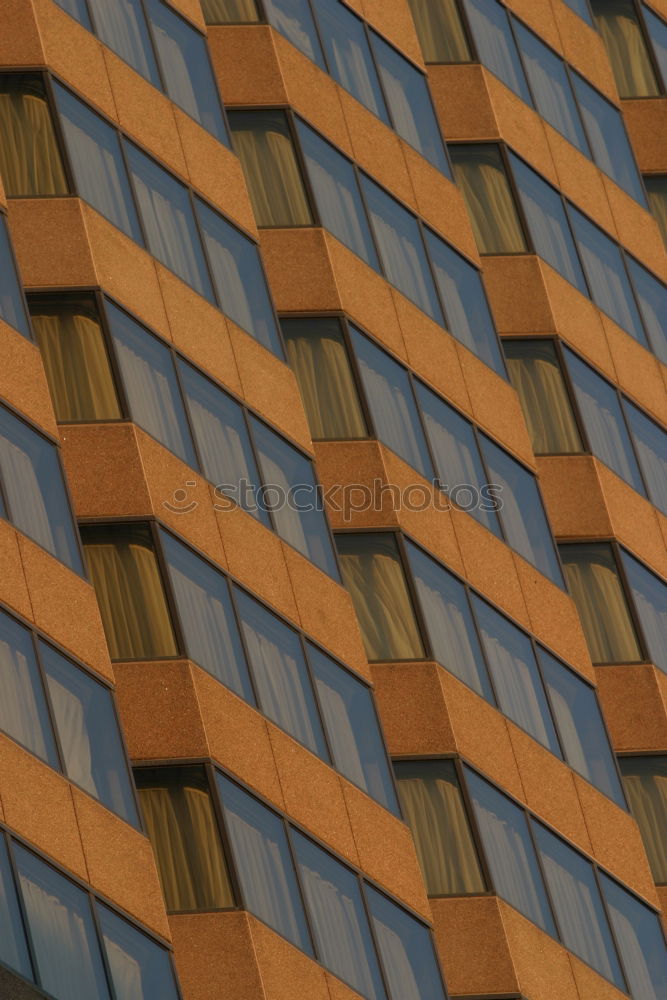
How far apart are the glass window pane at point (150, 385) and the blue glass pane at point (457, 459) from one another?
6425mm

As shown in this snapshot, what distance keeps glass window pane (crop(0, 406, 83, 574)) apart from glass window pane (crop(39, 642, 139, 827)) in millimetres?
1840

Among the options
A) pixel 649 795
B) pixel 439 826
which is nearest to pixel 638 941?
pixel 649 795

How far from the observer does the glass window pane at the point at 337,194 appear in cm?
4391

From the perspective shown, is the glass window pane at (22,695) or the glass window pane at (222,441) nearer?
the glass window pane at (22,695)

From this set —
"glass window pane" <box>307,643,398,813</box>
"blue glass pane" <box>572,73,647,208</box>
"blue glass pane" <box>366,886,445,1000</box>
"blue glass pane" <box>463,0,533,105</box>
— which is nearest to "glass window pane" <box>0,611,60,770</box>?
"glass window pane" <box>307,643,398,813</box>

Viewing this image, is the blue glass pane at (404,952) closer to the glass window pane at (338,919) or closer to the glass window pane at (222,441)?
the glass window pane at (338,919)

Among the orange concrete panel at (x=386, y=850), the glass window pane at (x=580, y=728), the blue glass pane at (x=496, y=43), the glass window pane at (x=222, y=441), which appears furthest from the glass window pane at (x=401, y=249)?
the orange concrete panel at (x=386, y=850)

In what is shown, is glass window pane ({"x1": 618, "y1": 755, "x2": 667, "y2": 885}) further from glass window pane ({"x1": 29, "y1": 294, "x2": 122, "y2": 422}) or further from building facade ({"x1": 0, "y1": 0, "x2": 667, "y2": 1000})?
glass window pane ({"x1": 29, "y1": 294, "x2": 122, "y2": 422})

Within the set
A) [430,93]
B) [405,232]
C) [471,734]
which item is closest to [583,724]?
[471,734]

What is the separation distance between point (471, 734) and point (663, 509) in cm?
920

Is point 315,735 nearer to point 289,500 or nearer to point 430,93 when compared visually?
point 289,500

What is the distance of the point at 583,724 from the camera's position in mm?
43062

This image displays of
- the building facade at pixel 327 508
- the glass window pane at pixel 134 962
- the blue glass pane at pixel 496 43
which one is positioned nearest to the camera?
the glass window pane at pixel 134 962

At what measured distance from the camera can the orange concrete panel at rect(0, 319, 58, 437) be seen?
3419 cm
